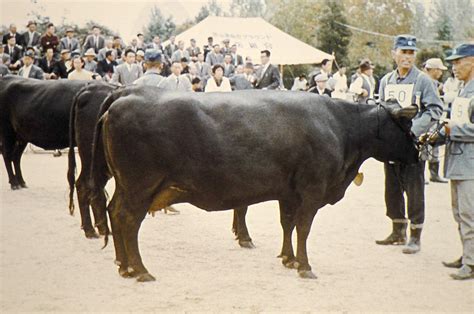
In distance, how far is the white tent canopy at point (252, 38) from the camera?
28.0m

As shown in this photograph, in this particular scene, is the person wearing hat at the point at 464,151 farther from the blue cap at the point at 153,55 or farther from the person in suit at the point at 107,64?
the person in suit at the point at 107,64

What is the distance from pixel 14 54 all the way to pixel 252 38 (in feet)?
52.1

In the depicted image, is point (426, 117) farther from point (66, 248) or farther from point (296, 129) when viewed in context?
point (66, 248)

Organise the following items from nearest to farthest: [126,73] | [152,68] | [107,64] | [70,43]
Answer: [152,68], [126,73], [70,43], [107,64]

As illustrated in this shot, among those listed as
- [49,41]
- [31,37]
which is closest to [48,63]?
[49,41]

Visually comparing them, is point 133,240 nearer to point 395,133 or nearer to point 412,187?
point 395,133

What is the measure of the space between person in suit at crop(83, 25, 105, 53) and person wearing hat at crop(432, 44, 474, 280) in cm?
1328

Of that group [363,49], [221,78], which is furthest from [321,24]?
[221,78]

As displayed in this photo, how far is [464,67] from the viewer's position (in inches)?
239

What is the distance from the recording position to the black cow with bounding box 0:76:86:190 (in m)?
8.97

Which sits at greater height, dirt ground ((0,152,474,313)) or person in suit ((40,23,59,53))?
person in suit ((40,23,59,53))

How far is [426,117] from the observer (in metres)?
6.90

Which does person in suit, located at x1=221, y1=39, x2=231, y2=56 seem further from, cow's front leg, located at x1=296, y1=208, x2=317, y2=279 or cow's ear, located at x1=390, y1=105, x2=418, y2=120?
cow's front leg, located at x1=296, y1=208, x2=317, y2=279

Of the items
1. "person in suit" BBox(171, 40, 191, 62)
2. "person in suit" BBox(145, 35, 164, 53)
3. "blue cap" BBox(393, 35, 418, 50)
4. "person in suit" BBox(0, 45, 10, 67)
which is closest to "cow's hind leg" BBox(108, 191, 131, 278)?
"blue cap" BBox(393, 35, 418, 50)
